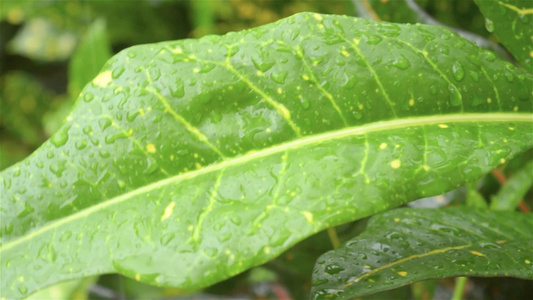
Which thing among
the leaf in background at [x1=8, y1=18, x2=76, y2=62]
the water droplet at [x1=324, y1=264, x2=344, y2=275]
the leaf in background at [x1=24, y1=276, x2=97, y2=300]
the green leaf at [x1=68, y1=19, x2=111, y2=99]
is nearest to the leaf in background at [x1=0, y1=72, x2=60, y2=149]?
the leaf in background at [x1=8, y1=18, x2=76, y2=62]

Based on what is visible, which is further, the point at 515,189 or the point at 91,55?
the point at 91,55

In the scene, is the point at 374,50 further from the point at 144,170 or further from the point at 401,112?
the point at 144,170

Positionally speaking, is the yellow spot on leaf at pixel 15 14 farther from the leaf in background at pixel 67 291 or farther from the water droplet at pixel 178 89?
the water droplet at pixel 178 89

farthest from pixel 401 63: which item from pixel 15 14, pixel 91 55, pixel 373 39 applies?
pixel 15 14

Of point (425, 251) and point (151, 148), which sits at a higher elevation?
point (151, 148)

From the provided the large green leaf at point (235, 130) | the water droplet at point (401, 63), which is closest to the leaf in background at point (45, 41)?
the large green leaf at point (235, 130)

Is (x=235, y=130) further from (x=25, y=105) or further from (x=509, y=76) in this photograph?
(x=25, y=105)
